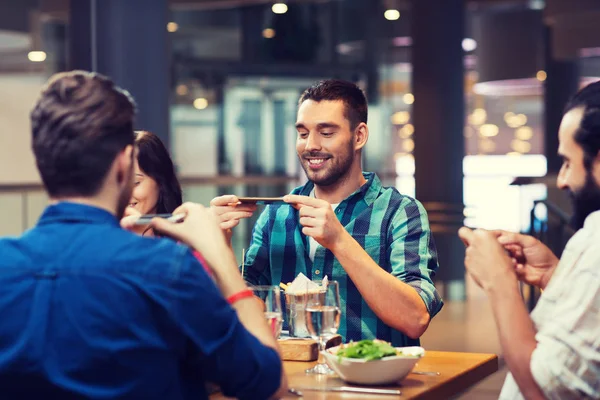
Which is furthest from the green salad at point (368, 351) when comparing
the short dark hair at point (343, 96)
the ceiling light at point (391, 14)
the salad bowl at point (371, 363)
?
the ceiling light at point (391, 14)

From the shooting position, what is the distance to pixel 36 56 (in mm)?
10820

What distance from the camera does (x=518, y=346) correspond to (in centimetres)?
206

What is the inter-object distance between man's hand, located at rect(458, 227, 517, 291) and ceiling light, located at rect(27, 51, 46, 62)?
928 cm

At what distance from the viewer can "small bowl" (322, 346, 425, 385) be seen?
227cm

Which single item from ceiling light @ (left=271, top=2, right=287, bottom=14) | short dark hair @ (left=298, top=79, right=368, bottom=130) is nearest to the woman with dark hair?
short dark hair @ (left=298, top=79, right=368, bottom=130)

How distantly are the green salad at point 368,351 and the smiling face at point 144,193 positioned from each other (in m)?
0.97

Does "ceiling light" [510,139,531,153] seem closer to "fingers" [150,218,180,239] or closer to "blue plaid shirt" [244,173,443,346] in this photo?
"blue plaid shirt" [244,173,443,346]

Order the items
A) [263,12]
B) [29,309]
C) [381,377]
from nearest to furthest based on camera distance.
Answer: [29,309] < [381,377] < [263,12]

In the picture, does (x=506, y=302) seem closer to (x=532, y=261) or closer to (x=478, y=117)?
(x=532, y=261)

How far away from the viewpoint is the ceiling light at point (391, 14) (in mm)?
12797

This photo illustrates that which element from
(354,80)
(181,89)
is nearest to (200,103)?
(181,89)

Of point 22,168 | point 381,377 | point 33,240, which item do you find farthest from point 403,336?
point 22,168

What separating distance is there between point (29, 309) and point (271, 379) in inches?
18.2

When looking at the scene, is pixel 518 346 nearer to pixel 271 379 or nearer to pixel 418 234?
pixel 271 379
